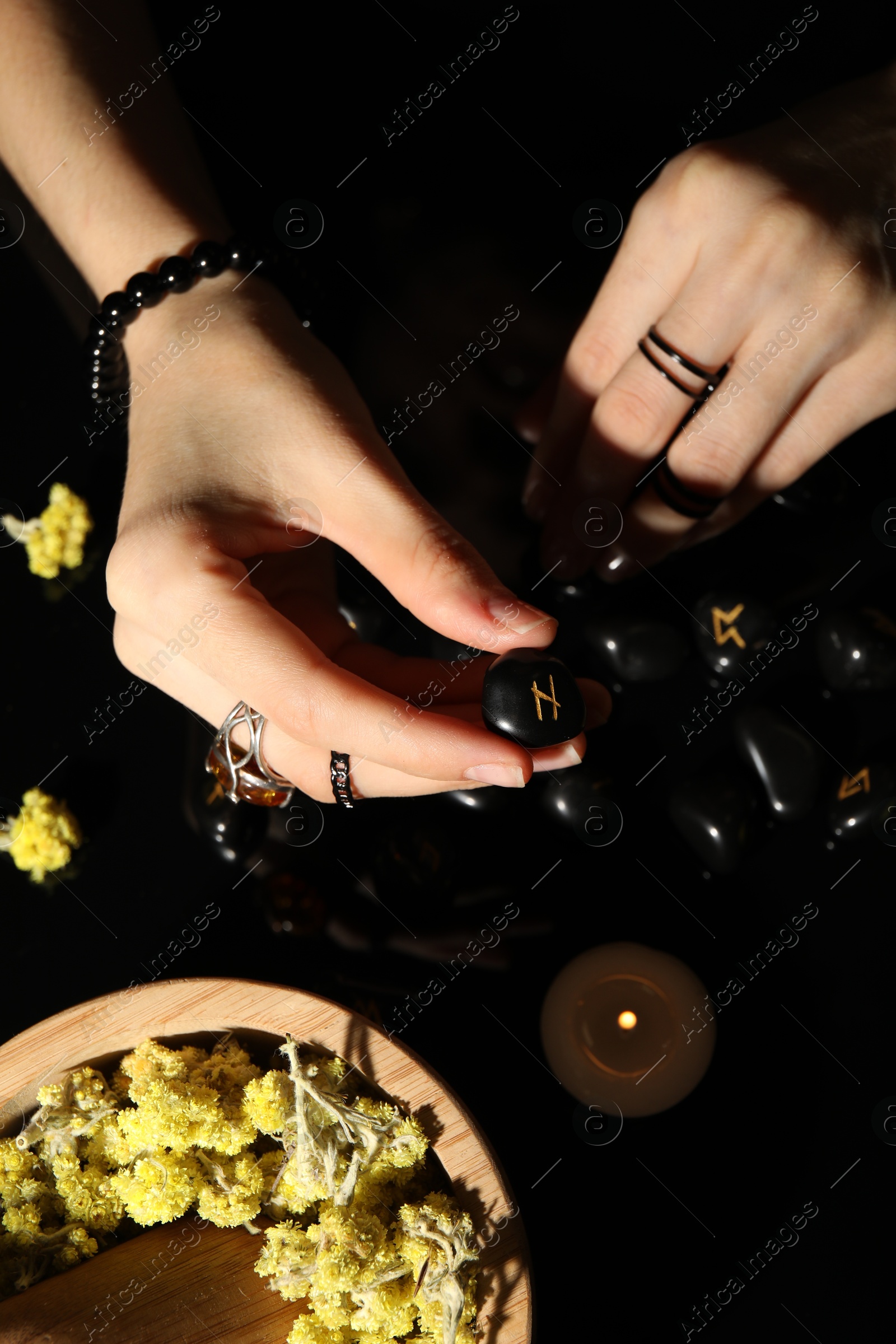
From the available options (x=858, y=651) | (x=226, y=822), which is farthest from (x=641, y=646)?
(x=226, y=822)

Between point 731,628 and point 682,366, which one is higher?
point 682,366

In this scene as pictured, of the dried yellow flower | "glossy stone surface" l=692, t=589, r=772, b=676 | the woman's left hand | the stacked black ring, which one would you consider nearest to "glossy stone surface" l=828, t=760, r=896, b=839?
"glossy stone surface" l=692, t=589, r=772, b=676

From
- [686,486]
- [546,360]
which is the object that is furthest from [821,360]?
[546,360]

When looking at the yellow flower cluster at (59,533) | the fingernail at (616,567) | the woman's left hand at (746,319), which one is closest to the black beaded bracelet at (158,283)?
the yellow flower cluster at (59,533)

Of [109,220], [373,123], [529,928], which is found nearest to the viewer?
[109,220]

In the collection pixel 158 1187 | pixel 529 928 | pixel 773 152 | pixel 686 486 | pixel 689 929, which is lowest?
pixel 158 1187

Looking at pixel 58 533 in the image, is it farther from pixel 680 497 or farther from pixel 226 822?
pixel 680 497

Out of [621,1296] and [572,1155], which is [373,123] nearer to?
[572,1155]
